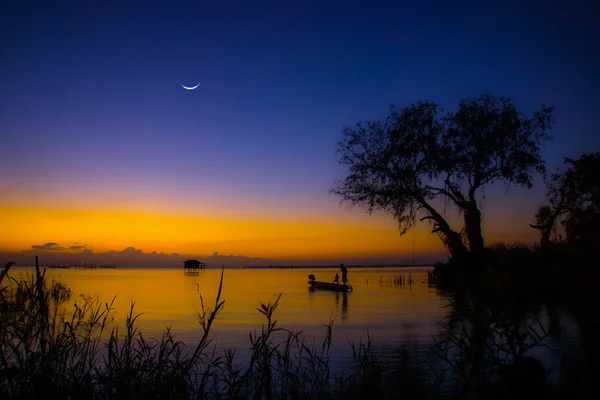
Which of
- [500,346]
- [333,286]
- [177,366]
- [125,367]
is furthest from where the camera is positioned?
[333,286]

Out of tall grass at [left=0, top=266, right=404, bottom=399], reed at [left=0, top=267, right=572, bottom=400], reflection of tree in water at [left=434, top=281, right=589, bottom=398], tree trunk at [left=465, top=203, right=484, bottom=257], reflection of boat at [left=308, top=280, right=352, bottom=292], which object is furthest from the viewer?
reflection of boat at [left=308, top=280, right=352, bottom=292]

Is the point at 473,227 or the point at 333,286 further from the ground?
the point at 473,227

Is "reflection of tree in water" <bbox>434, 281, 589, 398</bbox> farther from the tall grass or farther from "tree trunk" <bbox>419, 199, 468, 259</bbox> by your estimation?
"tree trunk" <bbox>419, 199, 468, 259</bbox>

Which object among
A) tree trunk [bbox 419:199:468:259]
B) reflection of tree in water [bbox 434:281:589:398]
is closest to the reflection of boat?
tree trunk [bbox 419:199:468:259]

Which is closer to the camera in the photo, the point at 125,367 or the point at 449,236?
the point at 125,367

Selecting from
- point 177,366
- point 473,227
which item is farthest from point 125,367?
point 473,227

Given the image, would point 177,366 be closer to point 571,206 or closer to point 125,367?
point 125,367

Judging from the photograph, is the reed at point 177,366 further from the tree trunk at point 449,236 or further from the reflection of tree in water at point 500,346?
the tree trunk at point 449,236

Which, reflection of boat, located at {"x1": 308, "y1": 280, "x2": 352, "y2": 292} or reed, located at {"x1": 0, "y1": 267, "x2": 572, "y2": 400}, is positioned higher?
reed, located at {"x1": 0, "y1": 267, "x2": 572, "y2": 400}

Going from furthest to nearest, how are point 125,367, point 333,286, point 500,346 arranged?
1. point 333,286
2. point 125,367
3. point 500,346

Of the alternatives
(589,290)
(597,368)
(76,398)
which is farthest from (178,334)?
(589,290)

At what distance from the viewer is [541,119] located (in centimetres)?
2848

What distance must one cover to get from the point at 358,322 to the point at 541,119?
17536 mm

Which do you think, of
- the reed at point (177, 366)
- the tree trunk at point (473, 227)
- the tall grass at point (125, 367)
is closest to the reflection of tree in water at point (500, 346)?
the reed at point (177, 366)
